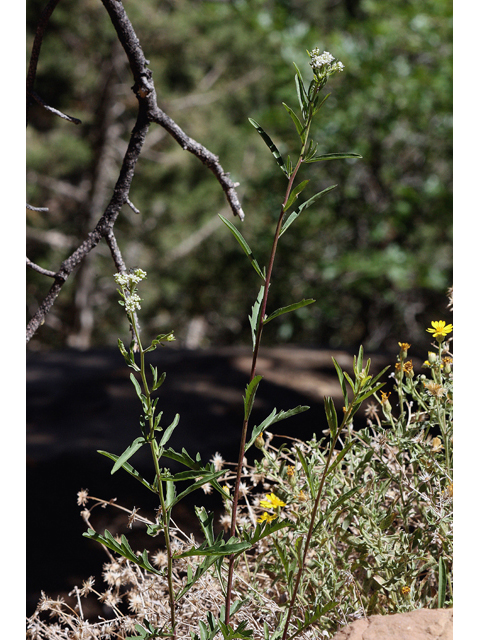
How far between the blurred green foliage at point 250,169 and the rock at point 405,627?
2.88 meters

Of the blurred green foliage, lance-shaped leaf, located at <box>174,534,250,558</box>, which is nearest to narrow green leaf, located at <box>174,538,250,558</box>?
lance-shaped leaf, located at <box>174,534,250,558</box>

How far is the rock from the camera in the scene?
2.04 feet

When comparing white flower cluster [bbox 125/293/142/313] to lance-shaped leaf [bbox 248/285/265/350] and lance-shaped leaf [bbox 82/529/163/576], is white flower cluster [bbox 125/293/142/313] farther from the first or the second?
lance-shaped leaf [bbox 82/529/163/576]

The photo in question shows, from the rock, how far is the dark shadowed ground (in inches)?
21.8

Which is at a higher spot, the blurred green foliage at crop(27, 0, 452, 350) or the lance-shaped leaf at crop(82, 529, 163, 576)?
the blurred green foliage at crop(27, 0, 452, 350)

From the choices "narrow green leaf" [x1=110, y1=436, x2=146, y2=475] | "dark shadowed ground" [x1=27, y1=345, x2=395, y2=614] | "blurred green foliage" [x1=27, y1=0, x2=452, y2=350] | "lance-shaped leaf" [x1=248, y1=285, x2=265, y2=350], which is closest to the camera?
"narrow green leaf" [x1=110, y1=436, x2=146, y2=475]

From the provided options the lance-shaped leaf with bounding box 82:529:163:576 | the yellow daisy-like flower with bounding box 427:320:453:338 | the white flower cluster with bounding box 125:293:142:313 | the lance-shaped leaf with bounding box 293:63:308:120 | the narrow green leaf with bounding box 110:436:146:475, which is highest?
the lance-shaped leaf with bounding box 293:63:308:120

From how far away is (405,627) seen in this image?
24.9 inches

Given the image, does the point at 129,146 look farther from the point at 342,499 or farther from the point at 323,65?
the point at 342,499

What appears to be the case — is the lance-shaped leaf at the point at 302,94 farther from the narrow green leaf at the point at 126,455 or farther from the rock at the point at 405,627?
the rock at the point at 405,627

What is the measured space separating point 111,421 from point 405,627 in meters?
1.01

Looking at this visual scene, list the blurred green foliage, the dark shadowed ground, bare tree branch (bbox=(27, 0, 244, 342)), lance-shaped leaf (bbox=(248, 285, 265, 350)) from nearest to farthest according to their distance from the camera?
lance-shaped leaf (bbox=(248, 285, 265, 350)) < bare tree branch (bbox=(27, 0, 244, 342)) < the dark shadowed ground < the blurred green foliage

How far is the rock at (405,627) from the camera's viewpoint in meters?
0.62
